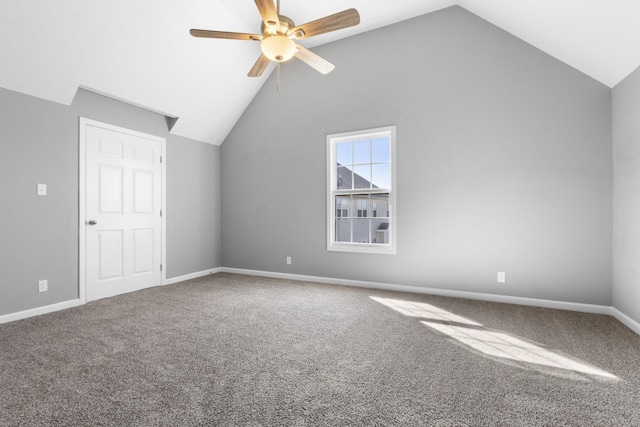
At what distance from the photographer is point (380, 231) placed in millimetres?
4301

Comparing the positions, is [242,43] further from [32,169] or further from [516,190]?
[516,190]

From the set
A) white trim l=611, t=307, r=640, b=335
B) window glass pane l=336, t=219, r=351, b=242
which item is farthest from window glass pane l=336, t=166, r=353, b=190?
white trim l=611, t=307, r=640, b=335

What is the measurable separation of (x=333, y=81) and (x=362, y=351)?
3.67m

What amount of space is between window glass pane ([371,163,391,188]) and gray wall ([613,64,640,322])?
2.32 m

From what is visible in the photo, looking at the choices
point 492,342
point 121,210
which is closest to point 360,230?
point 492,342

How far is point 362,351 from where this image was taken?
229 centimetres

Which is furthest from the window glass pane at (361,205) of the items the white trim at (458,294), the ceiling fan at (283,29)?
the ceiling fan at (283,29)

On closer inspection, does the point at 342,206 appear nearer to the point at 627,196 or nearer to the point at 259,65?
the point at 259,65

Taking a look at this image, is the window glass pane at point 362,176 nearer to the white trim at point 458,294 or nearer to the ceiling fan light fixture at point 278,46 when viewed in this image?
the white trim at point 458,294

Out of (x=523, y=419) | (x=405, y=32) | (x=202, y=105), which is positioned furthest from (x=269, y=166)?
(x=523, y=419)

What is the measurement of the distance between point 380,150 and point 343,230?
1.28 meters

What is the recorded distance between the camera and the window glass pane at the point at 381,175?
4.22m

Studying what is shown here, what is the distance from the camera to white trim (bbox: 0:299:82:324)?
2.94 metres

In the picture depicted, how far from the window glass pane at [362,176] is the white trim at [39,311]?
377cm
